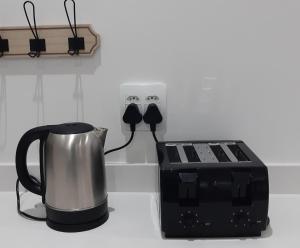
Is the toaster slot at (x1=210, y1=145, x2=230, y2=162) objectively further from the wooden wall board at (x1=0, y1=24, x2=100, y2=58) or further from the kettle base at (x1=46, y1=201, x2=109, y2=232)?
the wooden wall board at (x1=0, y1=24, x2=100, y2=58)

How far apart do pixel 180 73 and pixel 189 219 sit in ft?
1.33

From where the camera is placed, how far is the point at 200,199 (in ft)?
2.61

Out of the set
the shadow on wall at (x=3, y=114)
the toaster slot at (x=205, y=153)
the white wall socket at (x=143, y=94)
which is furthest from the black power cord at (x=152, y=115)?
the shadow on wall at (x=3, y=114)

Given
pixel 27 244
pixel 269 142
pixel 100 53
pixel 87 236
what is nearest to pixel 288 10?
pixel 269 142

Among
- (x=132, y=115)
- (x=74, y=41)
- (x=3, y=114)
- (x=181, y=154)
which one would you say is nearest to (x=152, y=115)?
(x=132, y=115)

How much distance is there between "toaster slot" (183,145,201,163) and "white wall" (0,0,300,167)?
4.2 inches

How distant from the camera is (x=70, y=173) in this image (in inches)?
32.6

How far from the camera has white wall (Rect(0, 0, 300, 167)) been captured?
98 centimetres

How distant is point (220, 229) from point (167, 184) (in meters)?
0.16

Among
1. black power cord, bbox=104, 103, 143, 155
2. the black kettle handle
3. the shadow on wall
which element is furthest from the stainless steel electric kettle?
the shadow on wall

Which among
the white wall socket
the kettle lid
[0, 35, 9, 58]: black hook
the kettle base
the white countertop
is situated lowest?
the white countertop

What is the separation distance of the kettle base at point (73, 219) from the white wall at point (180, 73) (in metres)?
0.24

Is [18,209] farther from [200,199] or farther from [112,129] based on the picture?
[200,199]

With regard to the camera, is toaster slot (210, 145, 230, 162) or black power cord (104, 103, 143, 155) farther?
black power cord (104, 103, 143, 155)
